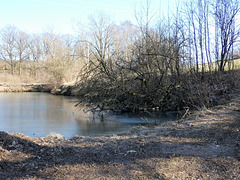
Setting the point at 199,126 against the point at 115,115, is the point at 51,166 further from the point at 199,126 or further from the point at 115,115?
the point at 115,115

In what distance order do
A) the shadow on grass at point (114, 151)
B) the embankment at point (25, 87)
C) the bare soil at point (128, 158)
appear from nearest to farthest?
the bare soil at point (128, 158)
the shadow on grass at point (114, 151)
the embankment at point (25, 87)

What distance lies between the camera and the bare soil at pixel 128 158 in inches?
129

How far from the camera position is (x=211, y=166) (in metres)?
3.53

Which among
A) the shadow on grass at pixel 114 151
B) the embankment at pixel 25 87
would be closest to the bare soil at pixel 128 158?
the shadow on grass at pixel 114 151

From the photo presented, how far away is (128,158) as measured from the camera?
3.88m

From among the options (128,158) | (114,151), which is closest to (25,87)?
(114,151)

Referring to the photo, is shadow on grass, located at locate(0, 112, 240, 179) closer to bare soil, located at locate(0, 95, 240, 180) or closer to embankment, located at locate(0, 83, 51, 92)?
bare soil, located at locate(0, 95, 240, 180)

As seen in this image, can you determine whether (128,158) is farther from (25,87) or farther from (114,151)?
(25,87)

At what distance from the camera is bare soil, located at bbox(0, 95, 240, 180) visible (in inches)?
129

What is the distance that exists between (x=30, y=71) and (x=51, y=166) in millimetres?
40668

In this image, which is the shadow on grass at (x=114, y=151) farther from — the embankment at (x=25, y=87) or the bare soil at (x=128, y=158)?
the embankment at (x=25, y=87)

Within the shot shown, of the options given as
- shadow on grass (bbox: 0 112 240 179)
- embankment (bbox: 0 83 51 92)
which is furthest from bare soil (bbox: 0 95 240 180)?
embankment (bbox: 0 83 51 92)

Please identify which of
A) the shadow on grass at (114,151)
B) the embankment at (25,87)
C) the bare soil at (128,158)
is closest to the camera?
the bare soil at (128,158)

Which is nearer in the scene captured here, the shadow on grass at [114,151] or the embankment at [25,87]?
the shadow on grass at [114,151]
